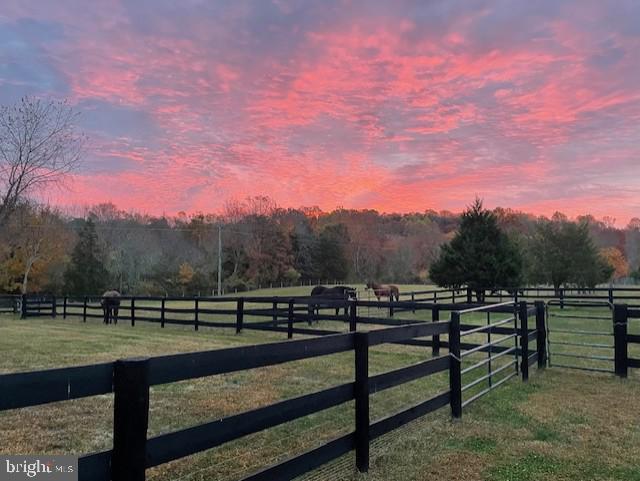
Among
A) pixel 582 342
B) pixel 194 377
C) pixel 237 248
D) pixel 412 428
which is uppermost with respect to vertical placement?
pixel 237 248

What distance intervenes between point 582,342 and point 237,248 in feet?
169

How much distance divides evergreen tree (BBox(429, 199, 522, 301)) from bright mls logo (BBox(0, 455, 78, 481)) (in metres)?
29.1

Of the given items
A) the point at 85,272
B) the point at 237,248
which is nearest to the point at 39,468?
the point at 85,272

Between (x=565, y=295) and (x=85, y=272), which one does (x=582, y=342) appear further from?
(x=85, y=272)

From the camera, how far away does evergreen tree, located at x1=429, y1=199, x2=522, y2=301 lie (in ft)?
100

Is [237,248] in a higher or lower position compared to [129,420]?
higher

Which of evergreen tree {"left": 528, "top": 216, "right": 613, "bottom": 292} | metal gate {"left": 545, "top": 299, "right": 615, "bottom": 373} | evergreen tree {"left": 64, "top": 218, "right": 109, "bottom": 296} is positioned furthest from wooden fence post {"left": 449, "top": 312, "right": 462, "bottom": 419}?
evergreen tree {"left": 64, "top": 218, "right": 109, "bottom": 296}

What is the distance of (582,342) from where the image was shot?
12039 millimetres

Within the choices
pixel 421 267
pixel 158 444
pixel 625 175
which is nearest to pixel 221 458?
pixel 158 444

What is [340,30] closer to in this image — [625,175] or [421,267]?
[625,175]

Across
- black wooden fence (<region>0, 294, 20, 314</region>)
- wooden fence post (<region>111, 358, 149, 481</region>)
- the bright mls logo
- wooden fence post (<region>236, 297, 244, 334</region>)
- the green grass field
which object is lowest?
black wooden fence (<region>0, 294, 20, 314</region>)

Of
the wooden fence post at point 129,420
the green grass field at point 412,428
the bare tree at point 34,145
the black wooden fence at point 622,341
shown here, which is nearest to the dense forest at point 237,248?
the bare tree at point 34,145

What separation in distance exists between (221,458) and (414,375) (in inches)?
82.2

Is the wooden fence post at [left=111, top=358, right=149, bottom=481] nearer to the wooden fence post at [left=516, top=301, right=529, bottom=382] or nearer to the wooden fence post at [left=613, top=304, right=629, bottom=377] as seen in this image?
the wooden fence post at [left=516, top=301, right=529, bottom=382]
